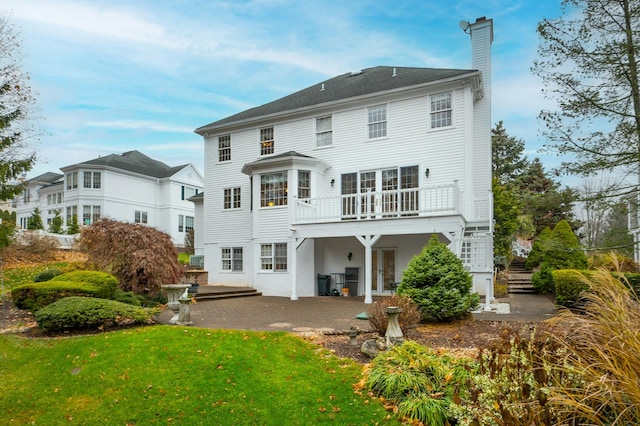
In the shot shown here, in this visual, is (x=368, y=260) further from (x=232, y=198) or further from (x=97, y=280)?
(x=232, y=198)

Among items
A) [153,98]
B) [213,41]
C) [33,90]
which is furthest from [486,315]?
[33,90]

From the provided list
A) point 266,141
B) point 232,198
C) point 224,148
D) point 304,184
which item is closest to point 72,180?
point 224,148

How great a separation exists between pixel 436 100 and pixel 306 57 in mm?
5216

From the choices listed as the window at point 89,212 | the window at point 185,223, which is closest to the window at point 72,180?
the window at point 89,212

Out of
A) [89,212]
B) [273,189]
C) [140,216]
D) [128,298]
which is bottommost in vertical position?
[128,298]

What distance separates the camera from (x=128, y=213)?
1368 inches

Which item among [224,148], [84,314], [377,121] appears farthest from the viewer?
[224,148]

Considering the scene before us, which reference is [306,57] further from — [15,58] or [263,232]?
[15,58]

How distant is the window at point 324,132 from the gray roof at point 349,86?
0.77 meters

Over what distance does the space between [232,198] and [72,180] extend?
2164cm

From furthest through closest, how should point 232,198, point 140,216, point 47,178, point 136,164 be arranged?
point 47,178, point 136,164, point 140,216, point 232,198

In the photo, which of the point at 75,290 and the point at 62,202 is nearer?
the point at 75,290

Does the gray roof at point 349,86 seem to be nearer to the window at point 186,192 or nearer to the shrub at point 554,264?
the shrub at point 554,264

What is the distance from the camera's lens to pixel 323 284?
16781 mm
